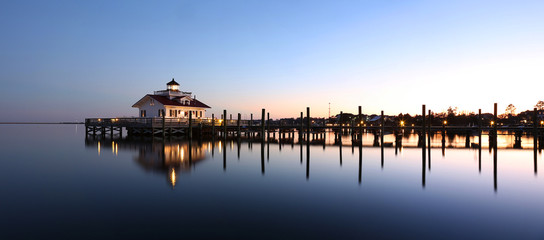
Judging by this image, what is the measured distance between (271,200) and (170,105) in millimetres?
38845

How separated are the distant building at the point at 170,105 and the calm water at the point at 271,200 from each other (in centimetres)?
2550

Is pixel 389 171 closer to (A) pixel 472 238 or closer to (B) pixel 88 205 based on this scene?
(A) pixel 472 238

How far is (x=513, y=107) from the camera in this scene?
124 metres

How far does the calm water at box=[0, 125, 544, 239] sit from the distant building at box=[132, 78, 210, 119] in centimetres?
2550

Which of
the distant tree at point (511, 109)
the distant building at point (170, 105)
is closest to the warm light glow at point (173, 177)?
the distant building at point (170, 105)

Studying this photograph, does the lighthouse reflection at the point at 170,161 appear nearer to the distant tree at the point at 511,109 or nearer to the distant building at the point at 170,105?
the distant building at the point at 170,105

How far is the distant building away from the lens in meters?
48.6

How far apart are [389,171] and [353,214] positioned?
9963mm

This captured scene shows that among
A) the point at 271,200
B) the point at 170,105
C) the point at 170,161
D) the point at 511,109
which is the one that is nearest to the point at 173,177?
the point at 170,161

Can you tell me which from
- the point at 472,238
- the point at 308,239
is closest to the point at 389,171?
the point at 472,238

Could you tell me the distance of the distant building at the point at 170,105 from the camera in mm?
48562

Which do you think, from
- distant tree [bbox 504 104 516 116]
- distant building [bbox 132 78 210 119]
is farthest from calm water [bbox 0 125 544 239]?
distant tree [bbox 504 104 516 116]

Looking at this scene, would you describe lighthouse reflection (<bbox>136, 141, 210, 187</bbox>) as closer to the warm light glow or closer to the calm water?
the warm light glow

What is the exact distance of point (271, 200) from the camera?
12.9 m
